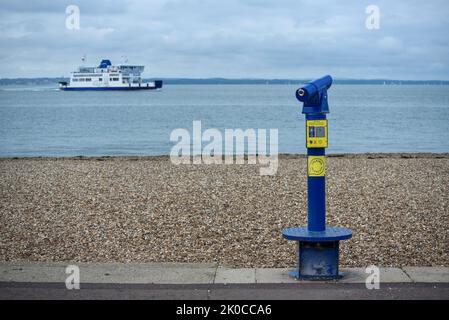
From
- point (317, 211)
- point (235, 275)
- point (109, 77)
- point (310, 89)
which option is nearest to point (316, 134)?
point (310, 89)

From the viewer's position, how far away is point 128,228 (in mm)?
9531

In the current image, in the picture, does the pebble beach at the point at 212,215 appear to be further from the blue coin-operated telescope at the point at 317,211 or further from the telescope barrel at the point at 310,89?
the telescope barrel at the point at 310,89

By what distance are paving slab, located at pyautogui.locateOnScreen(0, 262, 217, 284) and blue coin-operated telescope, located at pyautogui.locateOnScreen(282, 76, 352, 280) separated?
0.86 meters

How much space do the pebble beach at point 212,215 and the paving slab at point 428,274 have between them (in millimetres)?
679

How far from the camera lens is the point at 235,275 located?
6.66 m

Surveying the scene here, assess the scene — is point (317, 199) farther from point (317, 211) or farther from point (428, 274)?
point (428, 274)

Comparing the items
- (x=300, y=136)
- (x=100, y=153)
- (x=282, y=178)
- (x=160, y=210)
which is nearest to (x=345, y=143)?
(x=300, y=136)

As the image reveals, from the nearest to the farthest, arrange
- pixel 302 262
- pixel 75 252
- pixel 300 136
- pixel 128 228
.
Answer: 1. pixel 302 262
2. pixel 75 252
3. pixel 128 228
4. pixel 300 136

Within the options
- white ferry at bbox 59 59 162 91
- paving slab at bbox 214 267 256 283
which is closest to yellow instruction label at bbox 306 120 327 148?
paving slab at bbox 214 267 256 283

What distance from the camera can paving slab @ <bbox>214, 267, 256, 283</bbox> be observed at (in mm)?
6453

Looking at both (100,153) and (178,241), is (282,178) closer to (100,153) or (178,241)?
(178,241)

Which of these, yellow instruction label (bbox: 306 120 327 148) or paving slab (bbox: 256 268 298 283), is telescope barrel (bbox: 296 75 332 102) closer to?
yellow instruction label (bbox: 306 120 327 148)

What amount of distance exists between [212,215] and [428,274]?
4.23 metres

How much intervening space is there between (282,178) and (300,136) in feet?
86.2
